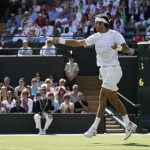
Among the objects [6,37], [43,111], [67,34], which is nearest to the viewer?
[43,111]

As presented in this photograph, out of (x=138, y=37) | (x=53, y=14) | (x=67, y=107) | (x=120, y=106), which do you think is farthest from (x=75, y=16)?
(x=120, y=106)

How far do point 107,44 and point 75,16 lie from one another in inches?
531

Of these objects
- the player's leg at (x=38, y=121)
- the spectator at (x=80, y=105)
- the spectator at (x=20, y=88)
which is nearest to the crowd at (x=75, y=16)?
the spectator at (x=20, y=88)

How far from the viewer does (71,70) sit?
23.7m

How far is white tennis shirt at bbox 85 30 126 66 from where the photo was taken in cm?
1347

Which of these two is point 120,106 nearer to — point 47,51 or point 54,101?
point 54,101

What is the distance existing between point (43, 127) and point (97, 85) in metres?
5.14

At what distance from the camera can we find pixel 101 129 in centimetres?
1991

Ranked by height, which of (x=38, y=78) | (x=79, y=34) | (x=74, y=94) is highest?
(x=79, y=34)

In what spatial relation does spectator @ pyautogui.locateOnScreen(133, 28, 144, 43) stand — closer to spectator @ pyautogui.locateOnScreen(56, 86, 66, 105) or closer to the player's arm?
spectator @ pyautogui.locateOnScreen(56, 86, 66, 105)

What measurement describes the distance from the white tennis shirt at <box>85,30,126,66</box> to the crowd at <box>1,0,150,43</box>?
1149cm

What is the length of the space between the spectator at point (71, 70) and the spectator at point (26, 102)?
3192mm

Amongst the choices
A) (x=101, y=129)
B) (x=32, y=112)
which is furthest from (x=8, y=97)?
(x=101, y=129)

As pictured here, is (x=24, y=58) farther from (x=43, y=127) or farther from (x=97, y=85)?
(x=43, y=127)
